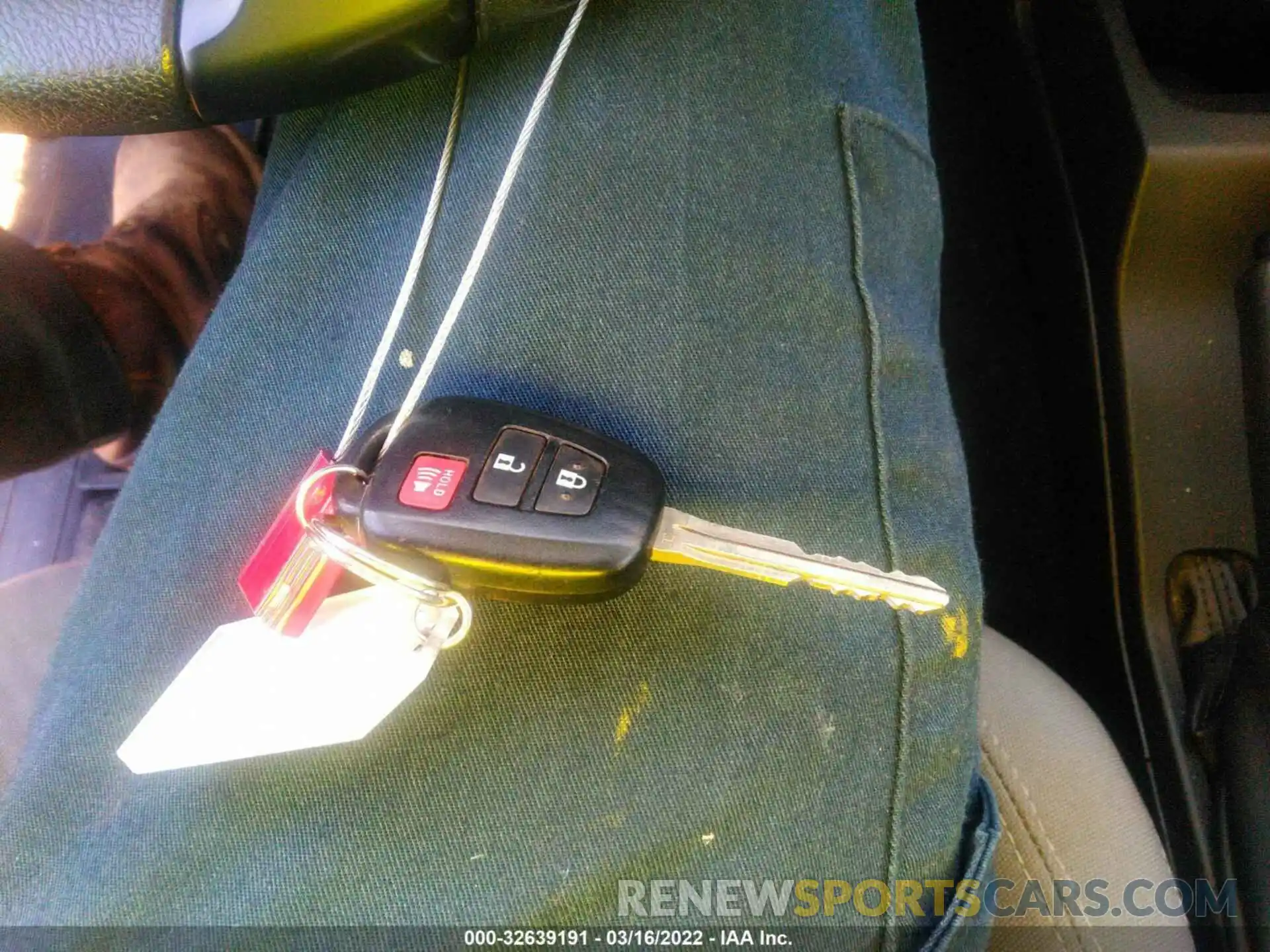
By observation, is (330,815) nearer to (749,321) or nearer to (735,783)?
(735,783)

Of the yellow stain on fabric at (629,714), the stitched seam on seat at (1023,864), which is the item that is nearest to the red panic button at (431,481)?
the yellow stain on fabric at (629,714)

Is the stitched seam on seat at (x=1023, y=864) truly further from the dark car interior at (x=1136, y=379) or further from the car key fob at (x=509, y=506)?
the car key fob at (x=509, y=506)

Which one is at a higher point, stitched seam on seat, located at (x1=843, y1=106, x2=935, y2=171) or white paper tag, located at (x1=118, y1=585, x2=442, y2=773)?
stitched seam on seat, located at (x1=843, y1=106, x2=935, y2=171)

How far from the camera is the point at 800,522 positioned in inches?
18.4

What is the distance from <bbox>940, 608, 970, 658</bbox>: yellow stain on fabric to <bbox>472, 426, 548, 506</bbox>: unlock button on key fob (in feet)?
0.82

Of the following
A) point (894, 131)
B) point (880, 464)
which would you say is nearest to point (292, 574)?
point (880, 464)

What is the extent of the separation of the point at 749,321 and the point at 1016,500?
26.8 inches

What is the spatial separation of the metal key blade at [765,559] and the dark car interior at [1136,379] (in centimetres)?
42

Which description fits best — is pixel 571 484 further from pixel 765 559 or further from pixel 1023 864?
pixel 1023 864

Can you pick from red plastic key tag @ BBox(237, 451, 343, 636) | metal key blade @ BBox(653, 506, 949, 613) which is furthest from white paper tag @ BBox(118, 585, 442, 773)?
metal key blade @ BBox(653, 506, 949, 613)

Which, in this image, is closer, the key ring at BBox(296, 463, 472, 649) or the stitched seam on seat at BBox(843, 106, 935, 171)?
the key ring at BBox(296, 463, 472, 649)

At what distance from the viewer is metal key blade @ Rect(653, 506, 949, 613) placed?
41 centimetres

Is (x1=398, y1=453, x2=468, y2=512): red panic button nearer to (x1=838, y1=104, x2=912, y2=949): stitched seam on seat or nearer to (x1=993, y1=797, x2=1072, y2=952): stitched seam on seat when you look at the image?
(x1=838, y1=104, x2=912, y2=949): stitched seam on seat

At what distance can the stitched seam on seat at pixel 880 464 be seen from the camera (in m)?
0.46
